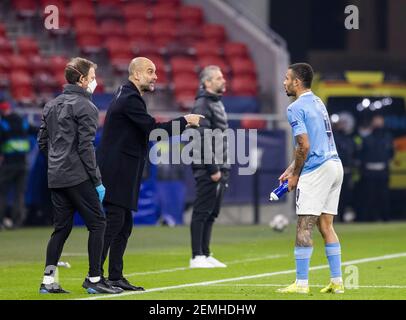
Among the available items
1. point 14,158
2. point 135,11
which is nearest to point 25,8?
point 135,11

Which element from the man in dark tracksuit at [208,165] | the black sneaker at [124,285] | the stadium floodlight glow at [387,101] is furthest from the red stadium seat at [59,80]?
the black sneaker at [124,285]

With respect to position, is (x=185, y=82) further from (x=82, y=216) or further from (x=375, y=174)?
(x=82, y=216)

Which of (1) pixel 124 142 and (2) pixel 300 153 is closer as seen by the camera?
(2) pixel 300 153

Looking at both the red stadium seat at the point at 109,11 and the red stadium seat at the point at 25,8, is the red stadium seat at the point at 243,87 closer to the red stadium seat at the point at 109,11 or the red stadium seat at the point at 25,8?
the red stadium seat at the point at 109,11

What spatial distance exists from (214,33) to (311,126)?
1835 cm

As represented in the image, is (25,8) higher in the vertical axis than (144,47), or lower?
higher

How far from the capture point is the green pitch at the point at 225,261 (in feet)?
40.9

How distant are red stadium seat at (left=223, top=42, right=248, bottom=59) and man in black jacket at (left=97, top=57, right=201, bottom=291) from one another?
16956mm

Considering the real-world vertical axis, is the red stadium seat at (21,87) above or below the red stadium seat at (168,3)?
below

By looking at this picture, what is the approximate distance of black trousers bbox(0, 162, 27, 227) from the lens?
23.1 m

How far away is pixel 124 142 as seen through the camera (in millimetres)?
12539

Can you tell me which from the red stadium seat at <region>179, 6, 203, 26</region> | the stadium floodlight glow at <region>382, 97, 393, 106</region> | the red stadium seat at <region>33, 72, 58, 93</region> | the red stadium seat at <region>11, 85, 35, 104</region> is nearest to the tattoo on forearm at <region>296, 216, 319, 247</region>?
the red stadium seat at <region>11, 85, 35, 104</region>

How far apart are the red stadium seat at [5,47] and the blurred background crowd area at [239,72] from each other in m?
0.02
